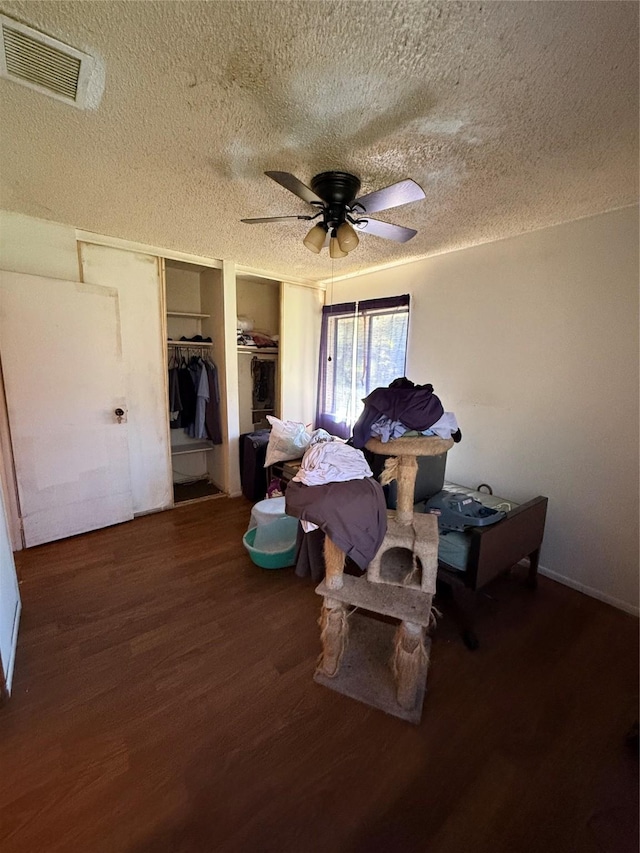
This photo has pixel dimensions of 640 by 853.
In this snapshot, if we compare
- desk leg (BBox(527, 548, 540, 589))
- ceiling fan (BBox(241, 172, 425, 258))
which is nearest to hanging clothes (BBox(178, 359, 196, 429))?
ceiling fan (BBox(241, 172, 425, 258))

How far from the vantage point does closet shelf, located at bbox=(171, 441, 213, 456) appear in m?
3.79

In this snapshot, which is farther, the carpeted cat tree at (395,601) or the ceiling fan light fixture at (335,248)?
the ceiling fan light fixture at (335,248)

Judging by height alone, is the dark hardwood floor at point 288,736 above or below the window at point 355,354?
below

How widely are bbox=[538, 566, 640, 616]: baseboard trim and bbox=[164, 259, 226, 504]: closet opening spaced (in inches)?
122

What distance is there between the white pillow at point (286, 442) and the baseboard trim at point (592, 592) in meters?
2.07

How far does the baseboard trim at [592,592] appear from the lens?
209 cm

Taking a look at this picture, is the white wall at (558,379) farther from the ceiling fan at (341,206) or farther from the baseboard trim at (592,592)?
the ceiling fan at (341,206)

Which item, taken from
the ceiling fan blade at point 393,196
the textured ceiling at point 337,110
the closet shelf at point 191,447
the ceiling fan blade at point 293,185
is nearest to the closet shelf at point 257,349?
the closet shelf at point 191,447

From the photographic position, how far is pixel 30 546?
8.58ft

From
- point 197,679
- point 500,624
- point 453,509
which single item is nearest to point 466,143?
point 453,509

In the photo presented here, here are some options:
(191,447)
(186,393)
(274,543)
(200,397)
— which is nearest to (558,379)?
(274,543)

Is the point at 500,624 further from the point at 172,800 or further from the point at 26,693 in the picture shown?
the point at 26,693

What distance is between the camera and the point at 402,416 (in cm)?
151

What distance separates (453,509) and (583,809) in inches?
49.3
